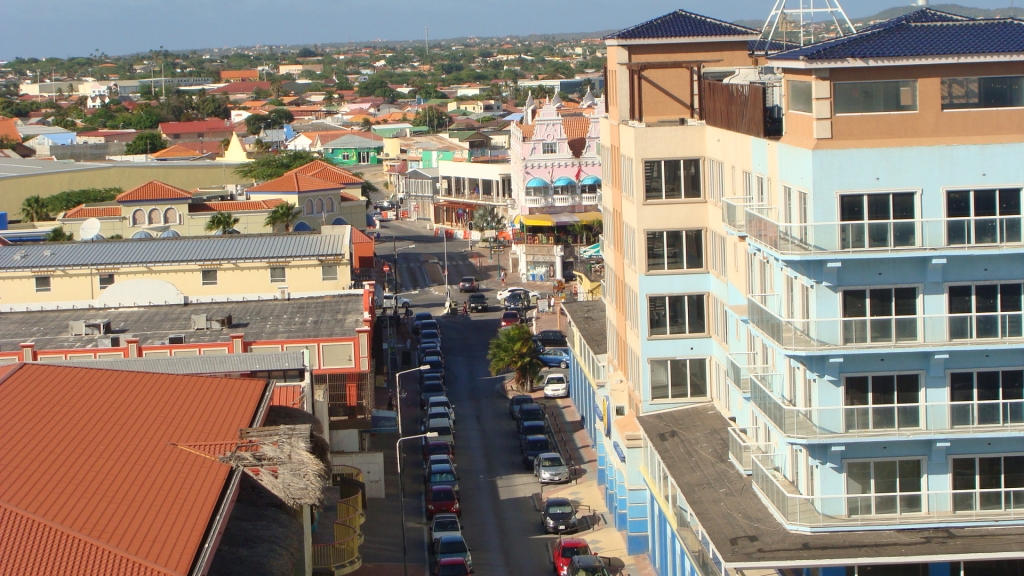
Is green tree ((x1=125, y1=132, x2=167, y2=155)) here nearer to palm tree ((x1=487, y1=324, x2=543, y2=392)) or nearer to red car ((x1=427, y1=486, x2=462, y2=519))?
palm tree ((x1=487, y1=324, x2=543, y2=392))

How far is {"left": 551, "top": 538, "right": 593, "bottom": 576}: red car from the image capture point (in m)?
36.0

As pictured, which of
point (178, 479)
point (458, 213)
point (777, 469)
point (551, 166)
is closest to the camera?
point (178, 479)

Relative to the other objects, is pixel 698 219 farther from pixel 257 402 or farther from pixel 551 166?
pixel 551 166

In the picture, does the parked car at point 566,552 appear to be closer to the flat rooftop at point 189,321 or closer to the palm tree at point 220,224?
the flat rooftop at point 189,321

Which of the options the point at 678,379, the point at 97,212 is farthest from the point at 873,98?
the point at 97,212

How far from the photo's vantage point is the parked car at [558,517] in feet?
130

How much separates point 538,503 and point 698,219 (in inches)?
505

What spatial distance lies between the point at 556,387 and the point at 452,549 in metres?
20.5

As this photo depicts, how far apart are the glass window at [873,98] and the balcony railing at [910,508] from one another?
7.29 metres

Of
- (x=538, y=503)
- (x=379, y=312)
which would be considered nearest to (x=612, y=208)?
(x=538, y=503)

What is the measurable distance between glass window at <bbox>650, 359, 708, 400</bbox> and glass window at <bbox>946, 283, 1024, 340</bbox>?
394 inches

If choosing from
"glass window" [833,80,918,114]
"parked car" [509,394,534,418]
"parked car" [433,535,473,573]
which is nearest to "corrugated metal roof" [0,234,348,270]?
"parked car" [509,394,534,418]

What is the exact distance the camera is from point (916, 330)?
25391 millimetres

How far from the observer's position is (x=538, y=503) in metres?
43.1
